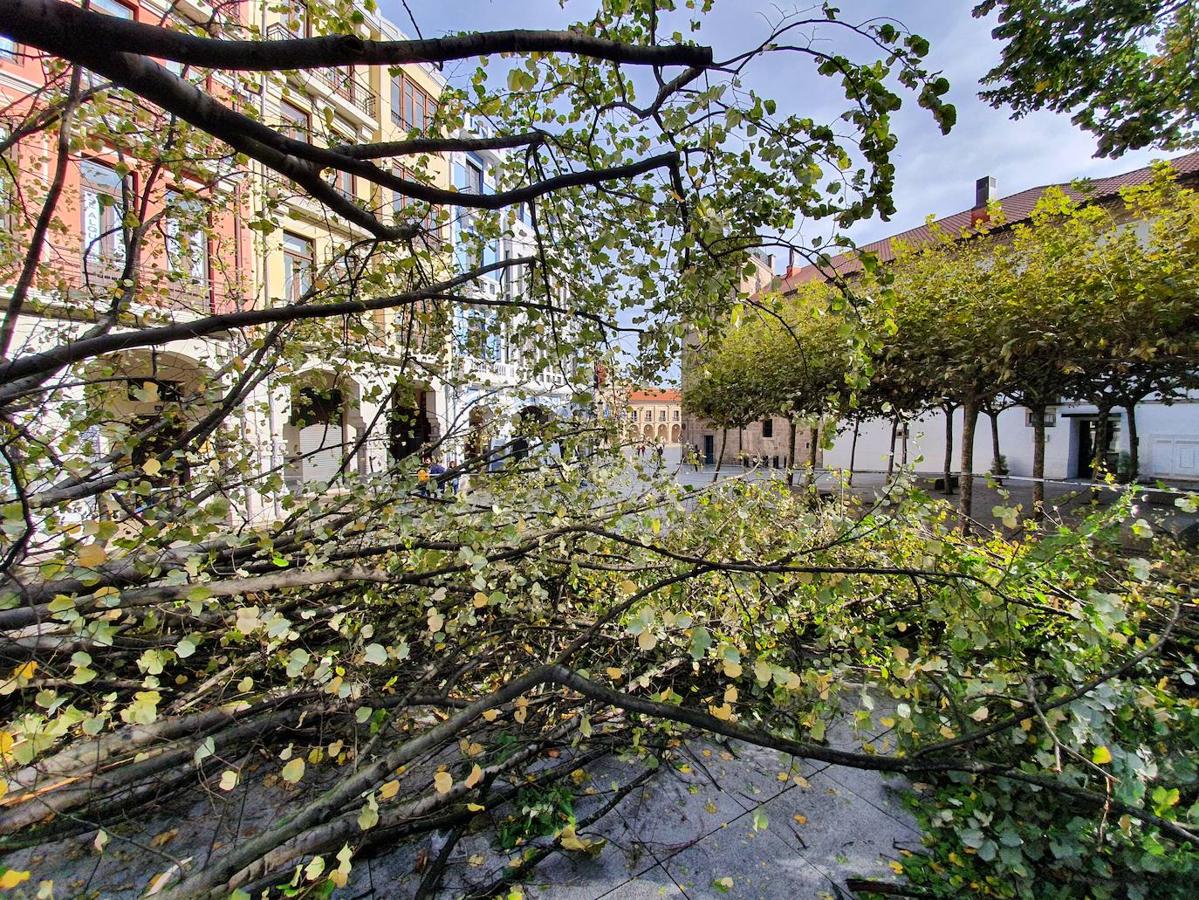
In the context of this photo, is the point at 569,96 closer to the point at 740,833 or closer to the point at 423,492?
the point at 423,492

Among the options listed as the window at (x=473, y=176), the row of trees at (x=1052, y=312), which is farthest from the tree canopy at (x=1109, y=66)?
the window at (x=473, y=176)

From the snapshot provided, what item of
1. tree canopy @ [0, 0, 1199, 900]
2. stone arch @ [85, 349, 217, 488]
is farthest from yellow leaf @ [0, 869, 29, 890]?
Answer: stone arch @ [85, 349, 217, 488]

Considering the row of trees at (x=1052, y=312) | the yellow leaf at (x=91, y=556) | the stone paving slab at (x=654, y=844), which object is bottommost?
the stone paving slab at (x=654, y=844)

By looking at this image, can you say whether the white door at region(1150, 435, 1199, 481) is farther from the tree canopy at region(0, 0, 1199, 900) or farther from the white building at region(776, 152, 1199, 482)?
the tree canopy at region(0, 0, 1199, 900)

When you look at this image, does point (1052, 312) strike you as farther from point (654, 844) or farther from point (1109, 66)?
point (654, 844)

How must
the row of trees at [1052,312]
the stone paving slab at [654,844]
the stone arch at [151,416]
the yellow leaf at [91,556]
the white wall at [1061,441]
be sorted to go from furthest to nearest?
the white wall at [1061,441]
the row of trees at [1052,312]
the stone arch at [151,416]
the stone paving slab at [654,844]
the yellow leaf at [91,556]

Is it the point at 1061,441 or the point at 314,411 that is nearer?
the point at 314,411

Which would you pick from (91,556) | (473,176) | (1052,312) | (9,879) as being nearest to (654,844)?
(9,879)

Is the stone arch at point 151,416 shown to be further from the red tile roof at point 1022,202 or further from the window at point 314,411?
the red tile roof at point 1022,202

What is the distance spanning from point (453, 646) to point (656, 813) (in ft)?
4.34

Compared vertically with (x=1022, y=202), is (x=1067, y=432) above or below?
below

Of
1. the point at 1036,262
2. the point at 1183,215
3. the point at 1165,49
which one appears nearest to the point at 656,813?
the point at 1165,49

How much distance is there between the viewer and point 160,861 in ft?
7.02

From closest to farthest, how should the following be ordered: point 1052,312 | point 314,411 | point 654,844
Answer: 1. point 654,844
2. point 314,411
3. point 1052,312
